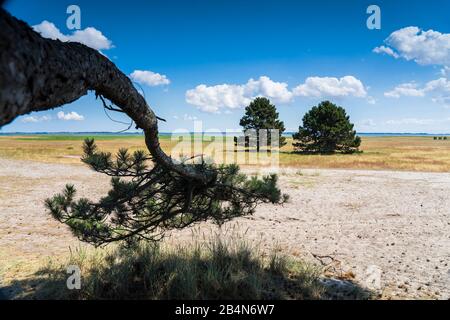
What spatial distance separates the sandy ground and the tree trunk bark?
179 inches

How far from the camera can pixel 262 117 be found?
42.4 m

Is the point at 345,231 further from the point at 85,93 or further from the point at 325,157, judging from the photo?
the point at 325,157

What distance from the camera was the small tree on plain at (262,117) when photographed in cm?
4172

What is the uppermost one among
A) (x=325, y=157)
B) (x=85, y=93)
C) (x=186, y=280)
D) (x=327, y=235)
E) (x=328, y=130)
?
(x=328, y=130)

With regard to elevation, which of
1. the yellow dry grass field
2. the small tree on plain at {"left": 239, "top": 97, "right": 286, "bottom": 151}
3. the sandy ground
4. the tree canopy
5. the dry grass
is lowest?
the sandy ground

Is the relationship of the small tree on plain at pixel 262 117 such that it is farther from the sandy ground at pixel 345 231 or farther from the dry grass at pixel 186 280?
the dry grass at pixel 186 280

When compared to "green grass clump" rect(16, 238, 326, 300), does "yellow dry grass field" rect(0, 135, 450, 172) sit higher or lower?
higher

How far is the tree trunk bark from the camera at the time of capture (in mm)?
1133

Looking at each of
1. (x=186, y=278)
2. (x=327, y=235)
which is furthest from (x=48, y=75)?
(x=327, y=235)

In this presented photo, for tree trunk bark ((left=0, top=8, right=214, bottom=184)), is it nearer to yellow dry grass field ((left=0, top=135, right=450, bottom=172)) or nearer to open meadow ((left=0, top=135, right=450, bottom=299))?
yellow dry grass field ((left=0, top=135, right=450, bottom=172))

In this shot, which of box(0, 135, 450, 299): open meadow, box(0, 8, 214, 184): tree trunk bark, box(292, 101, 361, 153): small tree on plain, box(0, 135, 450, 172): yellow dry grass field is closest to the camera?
box(0, 8, 214, 184): tree trunk bark

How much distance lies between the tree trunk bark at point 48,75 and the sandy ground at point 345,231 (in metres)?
4.54

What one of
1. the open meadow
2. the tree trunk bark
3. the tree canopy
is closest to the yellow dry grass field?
the tree canopy

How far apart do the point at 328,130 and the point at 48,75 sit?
40.3 m
